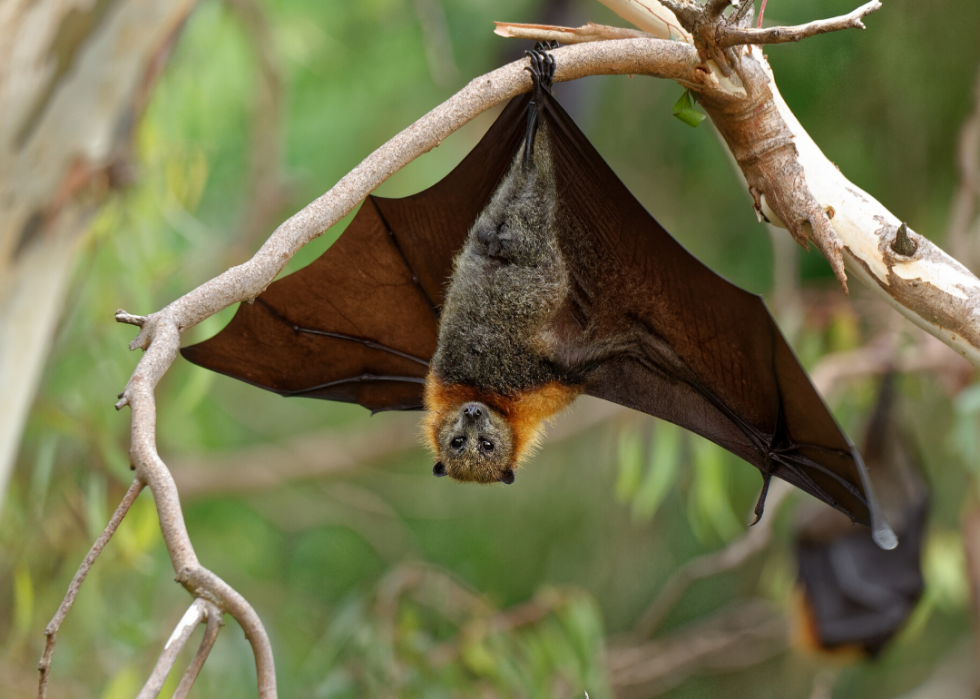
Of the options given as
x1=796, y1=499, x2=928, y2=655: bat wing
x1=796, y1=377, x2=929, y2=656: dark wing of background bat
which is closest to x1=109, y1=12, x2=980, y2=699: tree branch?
x1=796, y1=377, x2=929, y2=656: dark wing of background bat

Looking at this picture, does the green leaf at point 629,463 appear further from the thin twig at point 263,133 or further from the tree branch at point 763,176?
the thin twig at point 263,133

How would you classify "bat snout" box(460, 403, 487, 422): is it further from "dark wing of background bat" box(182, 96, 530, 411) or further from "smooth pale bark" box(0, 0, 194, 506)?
"smooth pale bark" box(0, 0, 194, 506)

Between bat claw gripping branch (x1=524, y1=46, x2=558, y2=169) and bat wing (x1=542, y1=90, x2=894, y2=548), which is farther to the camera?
bat wing (x1=542, y1=90, x2=894, y2=548)

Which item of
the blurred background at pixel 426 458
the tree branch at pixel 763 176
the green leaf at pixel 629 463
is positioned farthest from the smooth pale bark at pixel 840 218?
the green leaf at pixel 629 463

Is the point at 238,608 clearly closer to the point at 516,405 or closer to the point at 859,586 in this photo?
the point at 516,405

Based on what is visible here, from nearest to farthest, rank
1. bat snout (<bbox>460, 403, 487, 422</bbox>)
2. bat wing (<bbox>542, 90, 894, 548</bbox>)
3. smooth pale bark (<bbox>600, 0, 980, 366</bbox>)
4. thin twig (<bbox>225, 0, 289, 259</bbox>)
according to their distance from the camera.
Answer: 1. smooth pale bark (<bbox>600, 0, 980, 366</bbox>)
2. bat wing (<bbox>542, 90, 894, 548</bbox>)
3. bat snout (<bbox>460, 403, 487, 422</bbox>)
4. thin twig (<bbox>225, 0, 289, 259</bbox>)

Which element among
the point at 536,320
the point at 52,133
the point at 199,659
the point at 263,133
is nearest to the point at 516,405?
the point at 536,320
